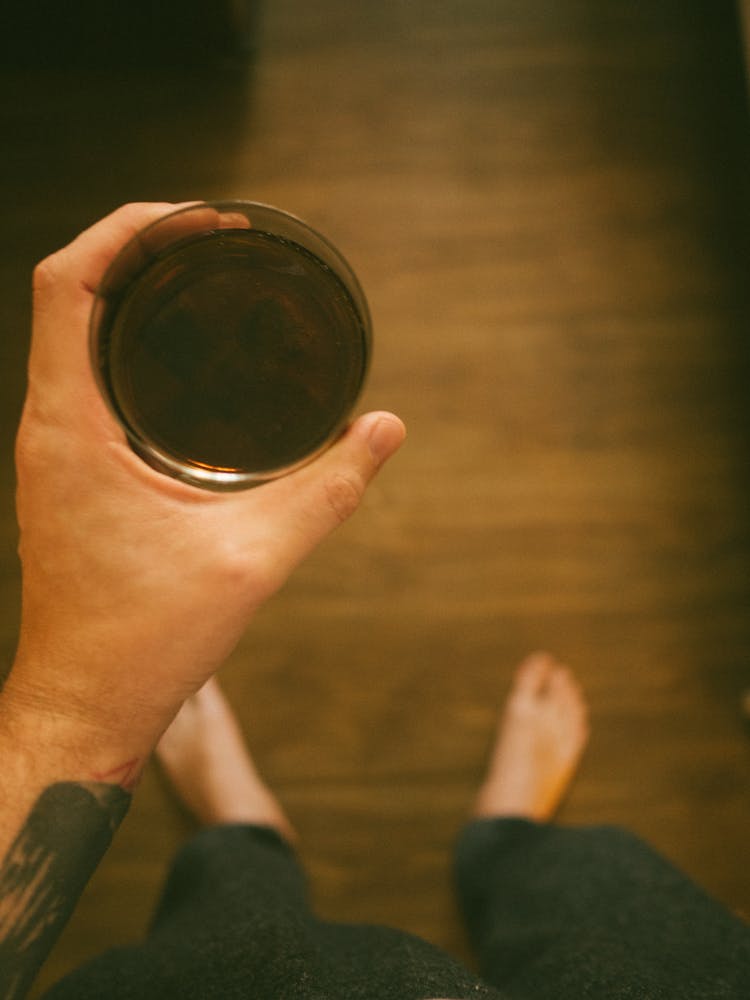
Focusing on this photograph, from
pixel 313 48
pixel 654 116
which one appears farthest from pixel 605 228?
pixel 313 48

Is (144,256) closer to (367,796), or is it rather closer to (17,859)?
(17,859)

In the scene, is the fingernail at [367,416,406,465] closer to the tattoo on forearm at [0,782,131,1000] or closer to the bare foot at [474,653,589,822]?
the tattoo on forearm at [0,782,131,1000]

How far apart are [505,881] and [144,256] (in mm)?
1022

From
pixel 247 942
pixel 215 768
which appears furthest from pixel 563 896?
pixel 215 768

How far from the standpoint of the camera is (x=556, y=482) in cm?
139

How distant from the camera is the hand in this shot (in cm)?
74

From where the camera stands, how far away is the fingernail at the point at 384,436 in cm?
73

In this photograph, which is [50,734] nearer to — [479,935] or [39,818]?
[39,818]

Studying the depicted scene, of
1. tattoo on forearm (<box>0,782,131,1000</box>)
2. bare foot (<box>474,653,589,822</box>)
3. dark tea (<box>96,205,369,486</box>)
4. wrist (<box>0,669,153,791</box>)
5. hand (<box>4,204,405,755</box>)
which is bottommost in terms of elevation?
bare foot (<box>474,653,589,822</box>)

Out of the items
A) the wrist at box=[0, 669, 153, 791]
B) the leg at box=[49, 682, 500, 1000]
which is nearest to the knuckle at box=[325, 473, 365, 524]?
the wrist at box=[0, 669, 153, 791]

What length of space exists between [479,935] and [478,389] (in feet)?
2.97

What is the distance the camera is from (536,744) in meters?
1.31

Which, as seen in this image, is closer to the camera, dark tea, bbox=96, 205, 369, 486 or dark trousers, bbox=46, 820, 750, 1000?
dark tea, bbox=96, 205, 369, 486

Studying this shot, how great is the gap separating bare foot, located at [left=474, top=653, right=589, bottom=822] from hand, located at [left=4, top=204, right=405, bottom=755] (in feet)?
2.36
